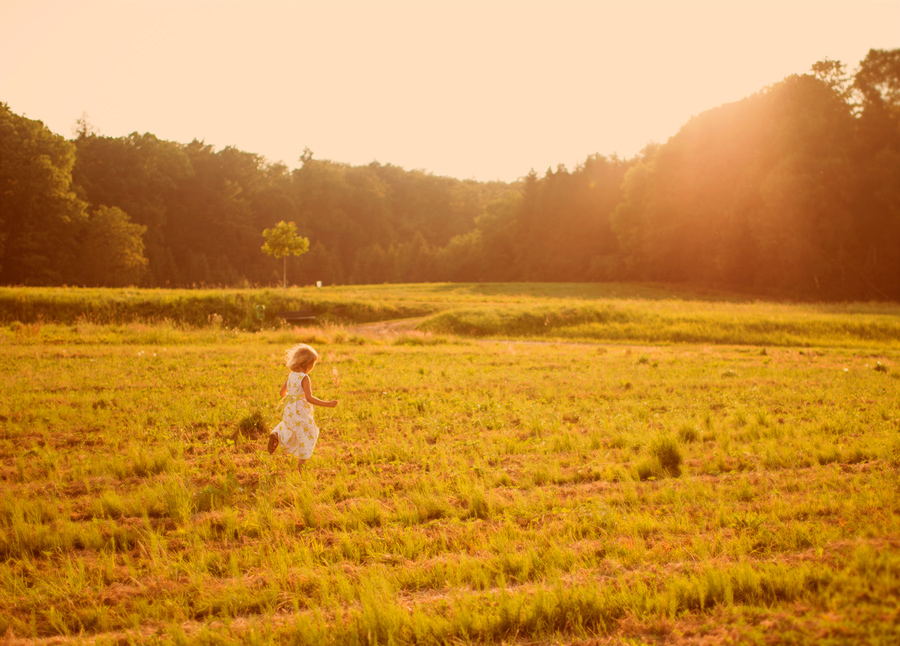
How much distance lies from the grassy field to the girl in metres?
0.25

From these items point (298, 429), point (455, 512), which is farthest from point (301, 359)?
point (455, 512)

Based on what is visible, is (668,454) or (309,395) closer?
(668,454)

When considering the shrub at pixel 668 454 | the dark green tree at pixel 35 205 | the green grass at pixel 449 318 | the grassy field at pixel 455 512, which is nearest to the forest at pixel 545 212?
the dark green tree at pixel 35 205

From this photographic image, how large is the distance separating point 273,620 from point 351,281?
277 feet

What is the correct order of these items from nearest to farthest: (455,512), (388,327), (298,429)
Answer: (455,512) → (298,429) → (388,327)

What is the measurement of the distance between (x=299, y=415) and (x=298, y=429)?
183 mm

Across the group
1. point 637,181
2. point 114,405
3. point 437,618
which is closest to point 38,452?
point 114,405

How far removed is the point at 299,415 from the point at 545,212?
73309mm

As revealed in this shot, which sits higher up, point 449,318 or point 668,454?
point 449,318

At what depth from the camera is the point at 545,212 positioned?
7656 cm

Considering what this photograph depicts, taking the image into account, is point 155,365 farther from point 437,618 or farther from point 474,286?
point 474,286

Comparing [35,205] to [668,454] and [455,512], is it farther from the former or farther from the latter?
[668,454]

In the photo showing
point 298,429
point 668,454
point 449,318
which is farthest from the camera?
point 449,318

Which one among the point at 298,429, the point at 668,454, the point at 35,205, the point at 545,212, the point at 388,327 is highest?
the point at 545,212
